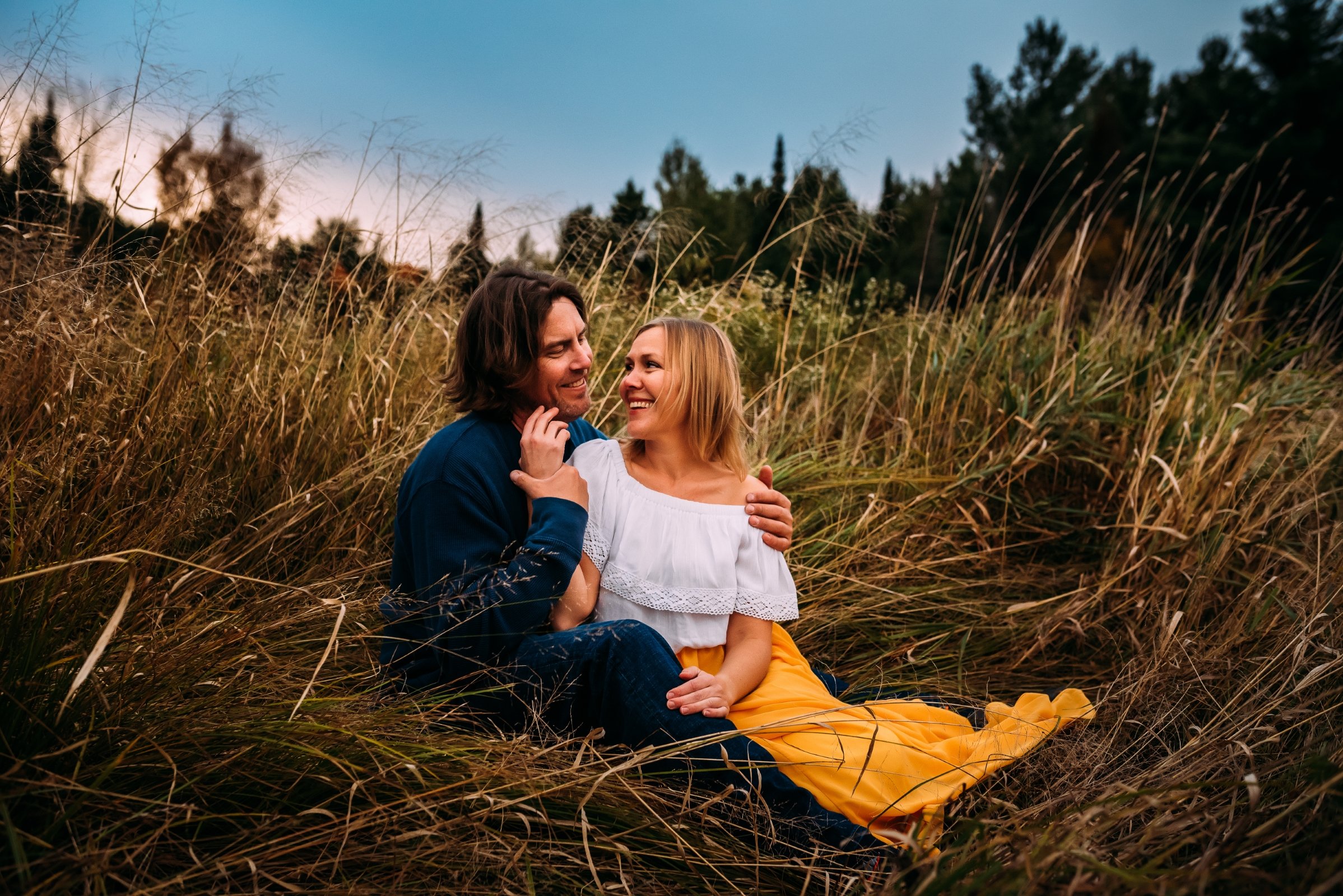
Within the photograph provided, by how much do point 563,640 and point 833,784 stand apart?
64 cm

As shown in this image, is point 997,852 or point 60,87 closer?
point 997,852

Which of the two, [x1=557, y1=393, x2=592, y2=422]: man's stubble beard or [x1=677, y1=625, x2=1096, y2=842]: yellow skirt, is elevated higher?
[x1=557, y1=393, x2=592, y2=422]: man's stubble beard

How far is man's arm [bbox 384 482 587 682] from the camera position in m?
1.67

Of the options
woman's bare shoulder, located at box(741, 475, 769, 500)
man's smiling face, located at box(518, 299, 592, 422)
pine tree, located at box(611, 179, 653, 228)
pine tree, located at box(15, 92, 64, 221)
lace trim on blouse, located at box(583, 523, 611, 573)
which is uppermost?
pine tree, located at box(611, 179, 653, 228)

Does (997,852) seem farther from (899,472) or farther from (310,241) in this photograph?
(310,241)

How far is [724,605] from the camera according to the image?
195 centimetres

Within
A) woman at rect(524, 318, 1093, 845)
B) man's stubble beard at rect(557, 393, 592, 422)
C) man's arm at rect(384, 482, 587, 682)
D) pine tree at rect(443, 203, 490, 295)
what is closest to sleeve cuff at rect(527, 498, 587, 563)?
man's arm at rect(384, 482, 587, 682)

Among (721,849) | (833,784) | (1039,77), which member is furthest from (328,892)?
(1039,77)

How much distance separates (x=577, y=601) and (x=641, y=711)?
33 centimetres

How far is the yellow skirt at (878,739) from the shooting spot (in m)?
1.67

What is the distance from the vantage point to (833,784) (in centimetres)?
168

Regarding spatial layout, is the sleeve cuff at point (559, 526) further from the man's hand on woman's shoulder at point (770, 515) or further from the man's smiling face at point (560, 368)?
the man's hand on woman's shoulder at point (770, 515)

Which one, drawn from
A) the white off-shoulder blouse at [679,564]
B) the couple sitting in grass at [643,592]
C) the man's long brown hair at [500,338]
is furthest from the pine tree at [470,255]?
the white off-shoulder blouse at [679,564]

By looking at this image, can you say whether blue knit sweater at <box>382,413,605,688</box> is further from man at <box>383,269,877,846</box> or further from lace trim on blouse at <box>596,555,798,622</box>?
lace trim on blouse at <box>596,555,798,622</box>
